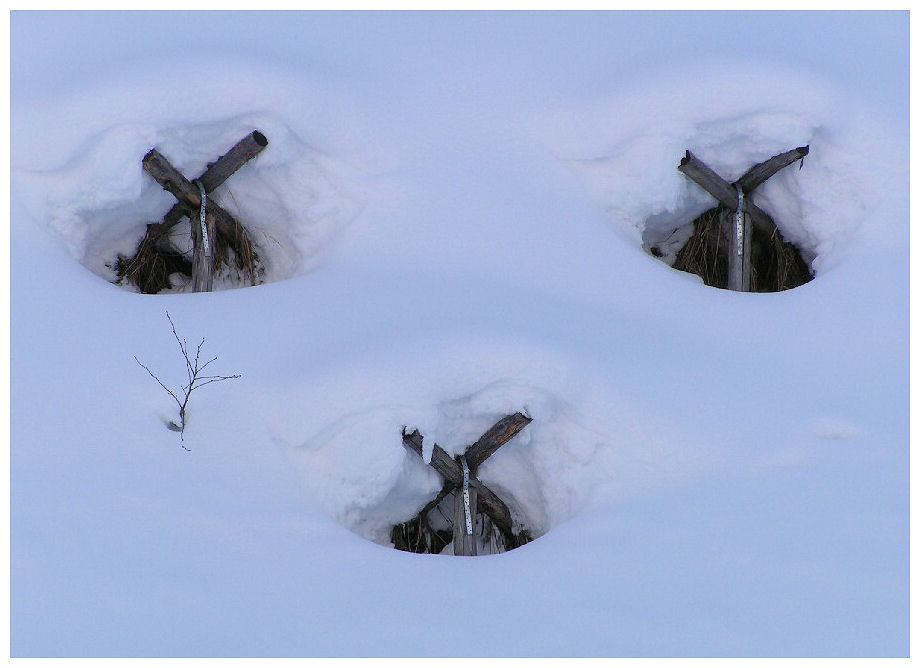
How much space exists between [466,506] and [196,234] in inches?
79.1

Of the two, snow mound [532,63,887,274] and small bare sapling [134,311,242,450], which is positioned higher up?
snow mound [532,63,887,274]

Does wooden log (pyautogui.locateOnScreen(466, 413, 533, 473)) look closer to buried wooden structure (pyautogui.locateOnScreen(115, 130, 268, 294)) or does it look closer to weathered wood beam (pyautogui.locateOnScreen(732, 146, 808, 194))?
buried wooden structure (pyautogui.locateOnScreen(115, 130, 268, 294))

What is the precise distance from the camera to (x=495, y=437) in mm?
5055

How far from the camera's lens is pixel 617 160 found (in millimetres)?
5676

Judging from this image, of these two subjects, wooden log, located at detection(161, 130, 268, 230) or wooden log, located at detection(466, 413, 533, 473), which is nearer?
wooden log, located at detection(466, 413, 533, 473)

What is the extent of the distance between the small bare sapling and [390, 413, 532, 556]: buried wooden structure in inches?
35.9

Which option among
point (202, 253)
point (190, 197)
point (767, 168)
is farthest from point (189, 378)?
point (767, 168)

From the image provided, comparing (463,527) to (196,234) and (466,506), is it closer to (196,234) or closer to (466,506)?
(466,506)

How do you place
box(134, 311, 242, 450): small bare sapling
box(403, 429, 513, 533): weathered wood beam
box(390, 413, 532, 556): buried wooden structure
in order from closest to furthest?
box(134, 311, 242, 450): small bare sapling < box(403, 429, 513, 533): weathered wood beam < box(390, 413, 532, 556): buried wooden structure

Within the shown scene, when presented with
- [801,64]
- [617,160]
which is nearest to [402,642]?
[617,160]

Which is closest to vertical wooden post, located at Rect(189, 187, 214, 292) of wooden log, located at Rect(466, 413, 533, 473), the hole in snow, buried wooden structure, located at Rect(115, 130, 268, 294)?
buried wooden structure, located at Rect(115, 130, 268, 294)

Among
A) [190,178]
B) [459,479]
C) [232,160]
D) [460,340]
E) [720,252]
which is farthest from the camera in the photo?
[720,252]

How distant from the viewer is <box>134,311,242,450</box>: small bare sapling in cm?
468

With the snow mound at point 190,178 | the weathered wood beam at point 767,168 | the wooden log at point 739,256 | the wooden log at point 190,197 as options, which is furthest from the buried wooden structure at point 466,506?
the weathered wood beam at point 767,168
